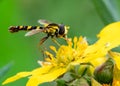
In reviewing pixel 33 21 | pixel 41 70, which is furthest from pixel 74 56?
pixel 33 21

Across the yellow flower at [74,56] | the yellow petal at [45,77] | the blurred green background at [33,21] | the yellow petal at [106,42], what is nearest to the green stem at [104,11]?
the blurred green background at [33,21]

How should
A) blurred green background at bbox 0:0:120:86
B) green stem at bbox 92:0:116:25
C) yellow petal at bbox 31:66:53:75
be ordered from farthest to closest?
1. blurred green background at bbox 0:0:120:86
2. green stem at bbox 92:0:116:25
3. yellow petal at bbox 31:66:53:75

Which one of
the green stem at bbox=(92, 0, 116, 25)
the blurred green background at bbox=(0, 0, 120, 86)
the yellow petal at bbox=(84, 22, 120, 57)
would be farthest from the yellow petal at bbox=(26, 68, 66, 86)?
the green stem at bbox=(92, 0, 116, 25)

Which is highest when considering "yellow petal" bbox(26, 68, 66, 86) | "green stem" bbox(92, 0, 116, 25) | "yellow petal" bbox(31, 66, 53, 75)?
"green stem" bbox(92, 0, 116, 25)

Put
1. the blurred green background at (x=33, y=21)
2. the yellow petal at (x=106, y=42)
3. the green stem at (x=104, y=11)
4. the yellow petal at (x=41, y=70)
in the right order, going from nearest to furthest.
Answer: the yellow petal at (x=106, y=42) → the yellow petal at (x=41, y=70) → the green stem at (x=104, y=11) → the blurred green background at (x=33, y=21)

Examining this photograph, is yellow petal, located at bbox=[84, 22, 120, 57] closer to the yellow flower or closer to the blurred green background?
the yellow flower

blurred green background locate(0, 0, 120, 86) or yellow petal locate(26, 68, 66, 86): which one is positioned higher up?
blurred green background locate(0, 0, 120, 86)

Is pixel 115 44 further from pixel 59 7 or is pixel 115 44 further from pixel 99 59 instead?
pixel 59 7

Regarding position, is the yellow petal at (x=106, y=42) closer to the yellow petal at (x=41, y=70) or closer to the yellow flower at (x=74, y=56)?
the yellow flower at (x=74, y=56)

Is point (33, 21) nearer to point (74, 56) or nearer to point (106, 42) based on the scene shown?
point (74, 56)
